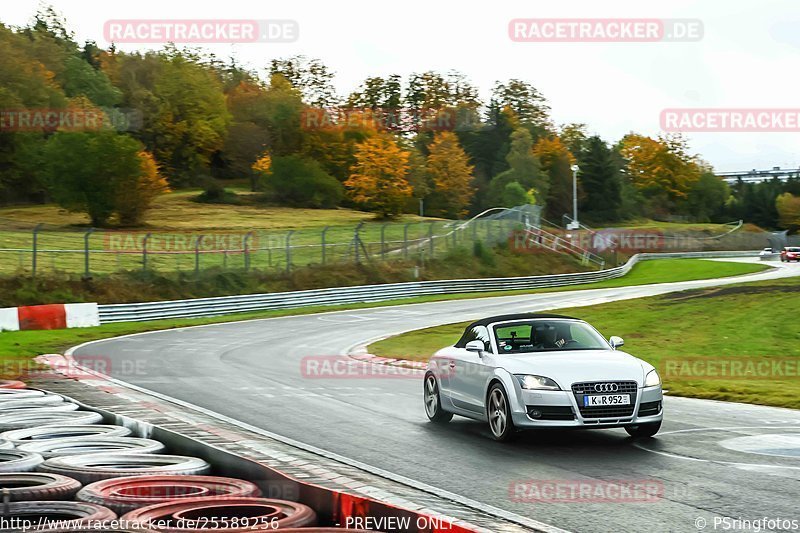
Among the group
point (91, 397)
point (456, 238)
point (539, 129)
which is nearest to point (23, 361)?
point (91, 397)

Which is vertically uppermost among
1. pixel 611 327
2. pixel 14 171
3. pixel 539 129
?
pixel 539 129

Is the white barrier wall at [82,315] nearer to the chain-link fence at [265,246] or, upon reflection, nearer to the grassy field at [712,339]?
the chain-link fence at [265,246]

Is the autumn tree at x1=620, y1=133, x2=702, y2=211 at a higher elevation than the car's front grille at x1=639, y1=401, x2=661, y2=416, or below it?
higher

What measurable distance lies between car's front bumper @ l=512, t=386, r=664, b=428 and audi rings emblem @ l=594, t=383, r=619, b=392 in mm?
252

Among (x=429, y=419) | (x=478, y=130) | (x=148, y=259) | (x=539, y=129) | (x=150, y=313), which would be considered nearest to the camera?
(x=429, y=419)

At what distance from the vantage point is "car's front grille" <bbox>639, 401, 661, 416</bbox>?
10.9m

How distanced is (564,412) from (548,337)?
1.74 metres

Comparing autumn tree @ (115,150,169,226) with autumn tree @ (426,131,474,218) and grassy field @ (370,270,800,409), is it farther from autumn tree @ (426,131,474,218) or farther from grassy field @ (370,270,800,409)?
grassy field @ (370,270,800,409)

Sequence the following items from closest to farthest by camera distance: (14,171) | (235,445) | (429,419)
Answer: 1. (235,445)
2. (429,419)
3. (14,171)

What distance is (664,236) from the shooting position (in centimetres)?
10294

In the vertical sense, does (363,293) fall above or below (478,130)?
below

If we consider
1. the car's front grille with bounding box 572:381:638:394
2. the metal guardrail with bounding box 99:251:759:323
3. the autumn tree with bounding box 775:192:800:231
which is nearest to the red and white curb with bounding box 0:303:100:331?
the metal guardrail with bounding box 99:251:759:323

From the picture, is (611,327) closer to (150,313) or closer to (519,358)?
(150,313)

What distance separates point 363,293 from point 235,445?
124 feet
